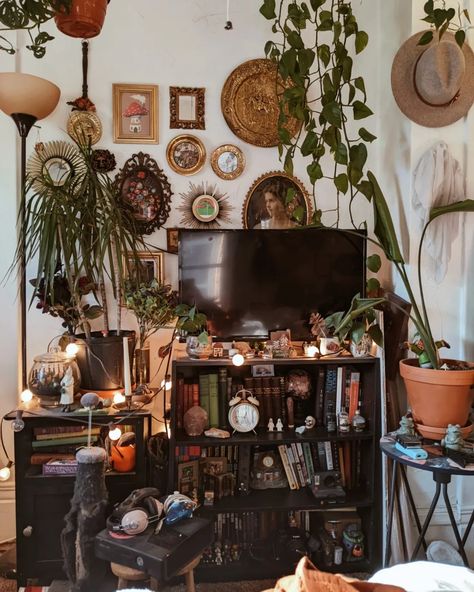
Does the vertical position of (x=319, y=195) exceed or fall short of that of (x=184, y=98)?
it falls short

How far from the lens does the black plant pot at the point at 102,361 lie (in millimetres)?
2197

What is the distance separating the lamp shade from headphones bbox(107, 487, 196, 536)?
1618mm

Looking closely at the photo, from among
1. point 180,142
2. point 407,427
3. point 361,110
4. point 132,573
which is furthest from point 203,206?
point 132,573

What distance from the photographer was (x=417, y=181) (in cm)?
222

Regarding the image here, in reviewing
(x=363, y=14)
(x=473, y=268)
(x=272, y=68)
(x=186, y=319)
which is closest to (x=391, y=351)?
(x=473, y=268)

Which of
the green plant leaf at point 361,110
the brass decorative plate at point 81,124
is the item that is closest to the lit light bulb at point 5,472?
the brass decorative plate at point 81,124

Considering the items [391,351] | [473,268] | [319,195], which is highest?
[319,195]

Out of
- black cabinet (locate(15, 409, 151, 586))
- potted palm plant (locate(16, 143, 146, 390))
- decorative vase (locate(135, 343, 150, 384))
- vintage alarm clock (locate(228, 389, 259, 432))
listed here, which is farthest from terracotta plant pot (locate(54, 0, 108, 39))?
vintage alarm clock (locate(228, 389, 259, 432))

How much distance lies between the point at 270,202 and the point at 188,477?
53.0 inches

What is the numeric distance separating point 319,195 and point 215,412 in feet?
3.89

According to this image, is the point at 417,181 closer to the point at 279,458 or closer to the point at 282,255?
the point at 282,255

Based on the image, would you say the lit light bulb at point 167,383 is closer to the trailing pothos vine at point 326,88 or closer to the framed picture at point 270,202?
the framed picture at point 270,202

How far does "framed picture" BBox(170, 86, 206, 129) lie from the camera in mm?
2488

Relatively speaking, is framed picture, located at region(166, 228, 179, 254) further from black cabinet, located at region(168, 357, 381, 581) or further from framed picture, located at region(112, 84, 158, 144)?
black cabinet, located at region(168, 357, 381, 581)
